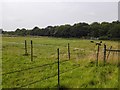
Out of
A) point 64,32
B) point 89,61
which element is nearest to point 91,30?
point 64,32

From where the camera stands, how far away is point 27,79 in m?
10.4

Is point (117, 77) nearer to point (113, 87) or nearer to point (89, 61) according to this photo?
point (113, 87)

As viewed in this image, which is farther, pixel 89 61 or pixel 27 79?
pixel 89 61

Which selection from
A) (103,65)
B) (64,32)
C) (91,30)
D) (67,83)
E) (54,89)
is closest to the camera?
(54,89)

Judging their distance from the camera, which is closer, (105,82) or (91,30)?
(105,82)

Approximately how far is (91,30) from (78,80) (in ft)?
339

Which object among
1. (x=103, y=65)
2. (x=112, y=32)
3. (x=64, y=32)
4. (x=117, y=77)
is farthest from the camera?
(x=64, y=32)

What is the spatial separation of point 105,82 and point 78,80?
1.07m

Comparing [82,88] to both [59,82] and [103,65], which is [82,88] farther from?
[103,65]

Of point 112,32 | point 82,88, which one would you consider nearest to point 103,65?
point 82,88

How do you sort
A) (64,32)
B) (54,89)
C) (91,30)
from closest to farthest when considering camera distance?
(54,89), (91,30), (64,32)

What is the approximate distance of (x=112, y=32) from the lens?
9619 cm

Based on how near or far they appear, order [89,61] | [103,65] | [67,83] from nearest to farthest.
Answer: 1. [67,83]
2. [103,65]
3. [89,61]

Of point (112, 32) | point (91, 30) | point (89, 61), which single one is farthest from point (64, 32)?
point (89, 61)
